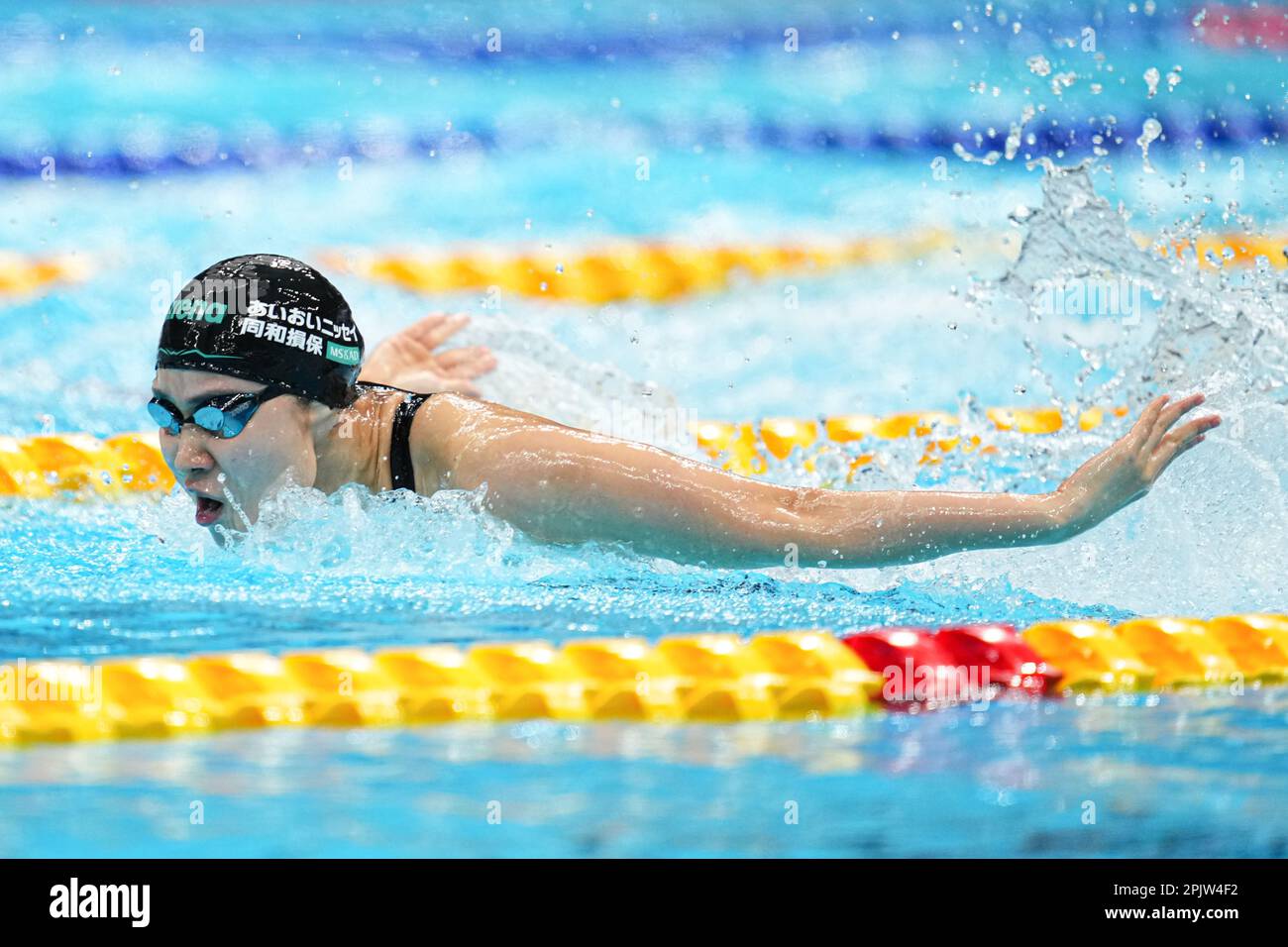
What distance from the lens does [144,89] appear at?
949 cm

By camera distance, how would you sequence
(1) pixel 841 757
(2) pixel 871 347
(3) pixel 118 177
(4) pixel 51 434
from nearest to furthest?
(1) pixel 841 757
(4) pixel 51 434
(2) pixel 871 347
(3) pixel 118 177

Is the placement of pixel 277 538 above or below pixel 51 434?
below

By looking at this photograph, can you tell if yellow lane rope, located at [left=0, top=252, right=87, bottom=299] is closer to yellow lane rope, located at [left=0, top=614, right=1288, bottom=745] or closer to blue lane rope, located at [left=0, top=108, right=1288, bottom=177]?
blue lane rope, located at [left=0, top=108, right=1288, bottom=177]

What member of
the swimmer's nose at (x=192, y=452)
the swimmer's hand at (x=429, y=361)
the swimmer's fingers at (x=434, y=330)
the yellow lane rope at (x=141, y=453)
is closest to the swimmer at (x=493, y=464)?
the swimmer's nose at (x=192, y=452)

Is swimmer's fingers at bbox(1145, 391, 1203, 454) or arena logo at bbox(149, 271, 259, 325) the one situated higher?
arena logo at bbox(149, 271, 259, 325)

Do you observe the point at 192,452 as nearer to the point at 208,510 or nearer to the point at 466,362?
the point at 208,510

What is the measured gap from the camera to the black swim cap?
9.52 feet

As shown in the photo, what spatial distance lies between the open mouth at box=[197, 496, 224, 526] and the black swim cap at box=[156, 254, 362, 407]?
0.26 meters
